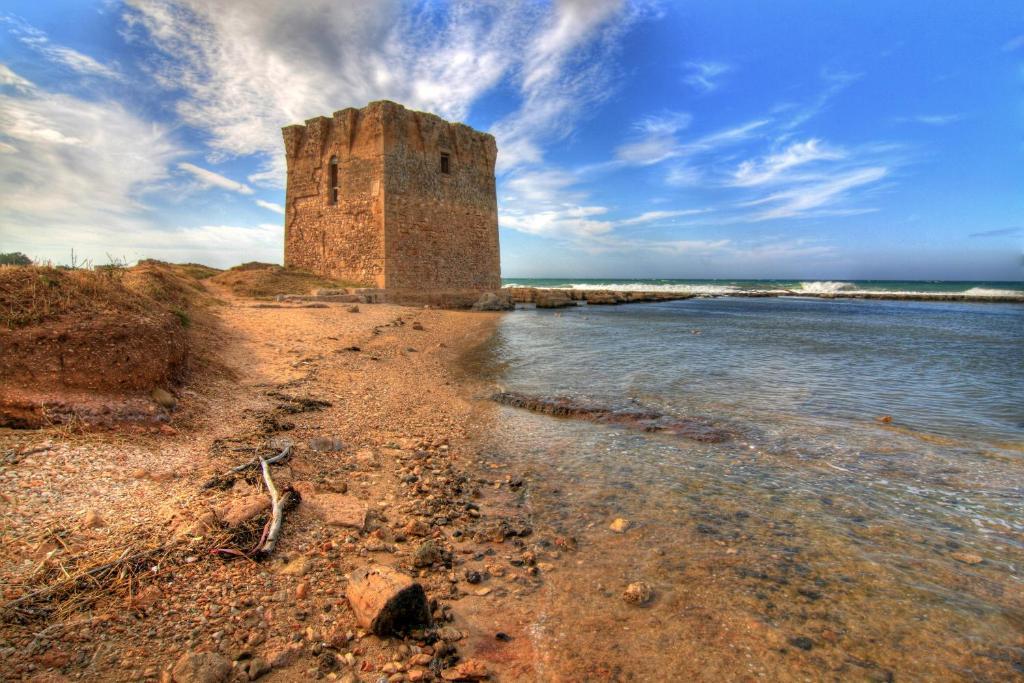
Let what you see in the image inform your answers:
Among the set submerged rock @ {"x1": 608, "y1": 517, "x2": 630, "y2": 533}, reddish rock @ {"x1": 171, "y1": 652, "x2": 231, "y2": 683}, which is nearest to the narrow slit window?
submerged rock @ {"x1": 608, "y1": 517, "x2": 630, "y2": 533}

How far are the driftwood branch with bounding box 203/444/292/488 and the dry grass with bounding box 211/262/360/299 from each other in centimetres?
1266

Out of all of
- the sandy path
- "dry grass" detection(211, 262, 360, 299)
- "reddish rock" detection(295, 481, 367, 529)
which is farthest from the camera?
"dry grass" detection(211, 262, 360, 299)

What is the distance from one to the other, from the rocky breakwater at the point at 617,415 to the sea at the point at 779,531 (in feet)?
0.48

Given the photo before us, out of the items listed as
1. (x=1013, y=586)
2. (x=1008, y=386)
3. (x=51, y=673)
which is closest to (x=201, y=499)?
(x=51, y=673)

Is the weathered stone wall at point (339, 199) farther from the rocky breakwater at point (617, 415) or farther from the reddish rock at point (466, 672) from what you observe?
the reddish rock at point (466, 672)

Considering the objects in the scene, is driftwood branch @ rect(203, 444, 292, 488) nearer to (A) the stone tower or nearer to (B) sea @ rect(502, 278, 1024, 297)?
(A) the stone tower

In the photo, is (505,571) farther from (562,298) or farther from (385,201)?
(562,298)

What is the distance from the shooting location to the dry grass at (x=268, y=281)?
15.4 metres

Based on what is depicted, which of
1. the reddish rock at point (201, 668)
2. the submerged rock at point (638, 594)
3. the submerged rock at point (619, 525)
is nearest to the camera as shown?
the reddish rock at point (201, 668)

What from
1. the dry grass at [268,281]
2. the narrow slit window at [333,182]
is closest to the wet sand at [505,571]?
the dry grass at [268,281]

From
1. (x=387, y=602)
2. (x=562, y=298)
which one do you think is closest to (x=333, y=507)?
(x=387, y=602)

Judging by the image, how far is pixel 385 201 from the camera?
17812mm

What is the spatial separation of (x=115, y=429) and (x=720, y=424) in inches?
228

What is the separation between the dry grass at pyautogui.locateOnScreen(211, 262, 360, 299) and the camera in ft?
50.6
